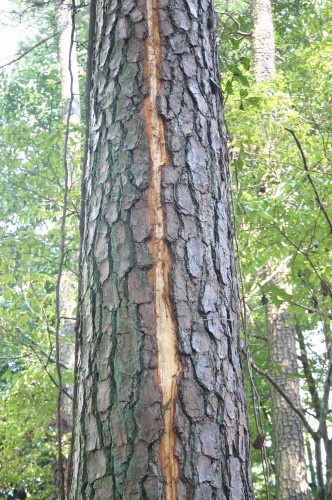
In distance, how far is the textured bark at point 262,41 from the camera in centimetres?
764

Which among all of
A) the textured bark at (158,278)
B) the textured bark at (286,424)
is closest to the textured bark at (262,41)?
the textured bark at (286,424)

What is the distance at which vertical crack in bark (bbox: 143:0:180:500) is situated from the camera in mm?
1208

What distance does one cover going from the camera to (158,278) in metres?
1.36

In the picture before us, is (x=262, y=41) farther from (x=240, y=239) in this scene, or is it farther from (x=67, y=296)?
(x=240, y=239)

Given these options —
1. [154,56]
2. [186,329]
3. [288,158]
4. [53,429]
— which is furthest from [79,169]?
[186,329]

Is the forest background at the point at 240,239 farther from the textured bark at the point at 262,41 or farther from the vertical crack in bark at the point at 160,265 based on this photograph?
the vertical crack in bark at the point at 160,265

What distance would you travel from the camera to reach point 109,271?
141cm

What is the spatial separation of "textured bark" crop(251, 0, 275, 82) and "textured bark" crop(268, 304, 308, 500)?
323cm

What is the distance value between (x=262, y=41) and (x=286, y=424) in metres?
5.16

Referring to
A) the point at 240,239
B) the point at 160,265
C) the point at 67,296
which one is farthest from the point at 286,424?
the point at 160,265

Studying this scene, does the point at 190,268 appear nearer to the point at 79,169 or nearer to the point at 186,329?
the point at 186,329

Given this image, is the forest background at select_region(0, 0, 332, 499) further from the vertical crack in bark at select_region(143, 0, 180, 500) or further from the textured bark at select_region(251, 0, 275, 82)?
the vertical crack in bark at select_region(143, 0, 180, 500)

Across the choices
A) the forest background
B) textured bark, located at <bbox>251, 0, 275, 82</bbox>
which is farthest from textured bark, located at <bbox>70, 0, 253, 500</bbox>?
textured bark, located at <bbox>251, 0, 275, 82</bbox>

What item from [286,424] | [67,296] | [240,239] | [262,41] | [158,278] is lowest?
[158,278]
